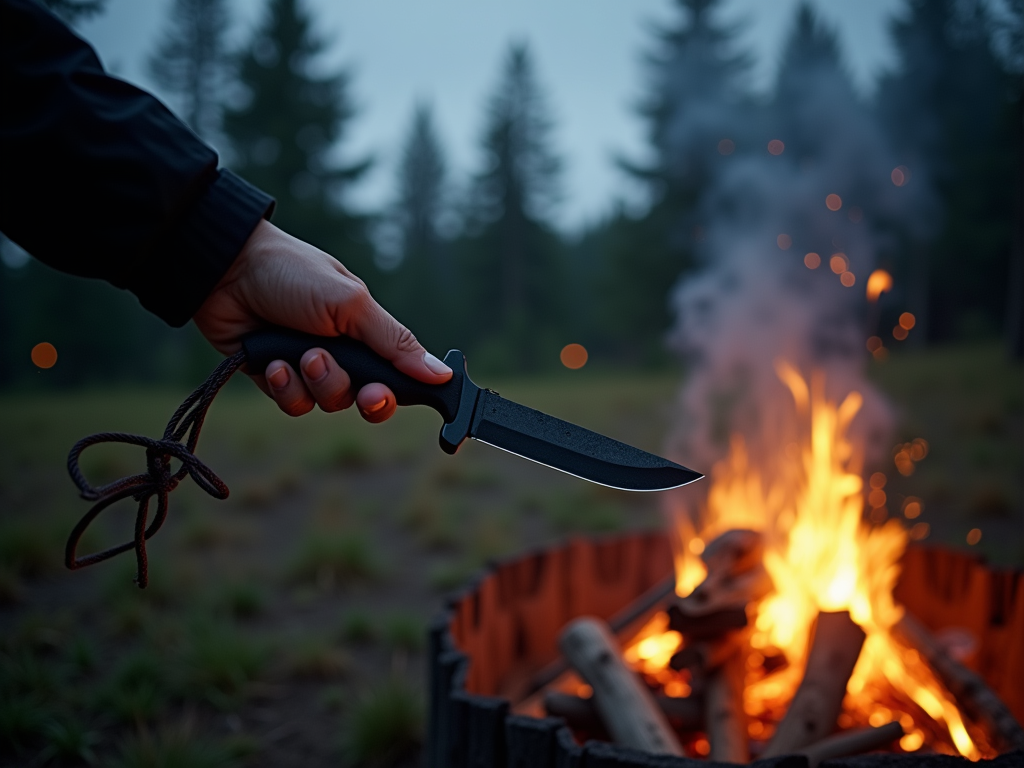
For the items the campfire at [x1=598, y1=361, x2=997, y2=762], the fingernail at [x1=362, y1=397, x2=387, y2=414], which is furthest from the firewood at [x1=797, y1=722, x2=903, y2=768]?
the fingernail at [x1=362, y1=397, x2=387, y2=414]

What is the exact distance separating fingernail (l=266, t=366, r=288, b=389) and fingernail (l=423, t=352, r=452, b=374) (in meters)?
0.31

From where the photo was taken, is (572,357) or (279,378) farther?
(572,357)

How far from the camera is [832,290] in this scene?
5.38 metres

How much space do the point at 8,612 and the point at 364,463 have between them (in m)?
3.40

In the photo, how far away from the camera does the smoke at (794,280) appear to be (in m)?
4.84

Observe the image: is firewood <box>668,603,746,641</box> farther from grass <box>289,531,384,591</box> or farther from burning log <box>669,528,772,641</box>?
grass <box>289,531,384,591</box>

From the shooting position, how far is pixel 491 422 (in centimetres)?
148

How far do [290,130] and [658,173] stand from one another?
8.07 m

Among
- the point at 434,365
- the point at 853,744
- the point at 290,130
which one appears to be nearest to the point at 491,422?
the point at 434,365

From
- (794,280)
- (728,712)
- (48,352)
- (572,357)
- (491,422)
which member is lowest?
(728,712)

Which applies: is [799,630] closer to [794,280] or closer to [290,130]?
[794,280]

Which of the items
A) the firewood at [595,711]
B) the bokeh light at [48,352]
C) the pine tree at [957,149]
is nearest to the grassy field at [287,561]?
the firewood at [595,711]

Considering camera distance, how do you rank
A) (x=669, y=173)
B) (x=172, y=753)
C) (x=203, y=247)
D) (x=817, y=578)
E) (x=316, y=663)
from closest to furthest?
(x=203, y=247), (x=172, y=753), (x=817, y=578), (x=316, y=663), (x=669, y=173)

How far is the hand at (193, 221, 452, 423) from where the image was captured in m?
1.47
